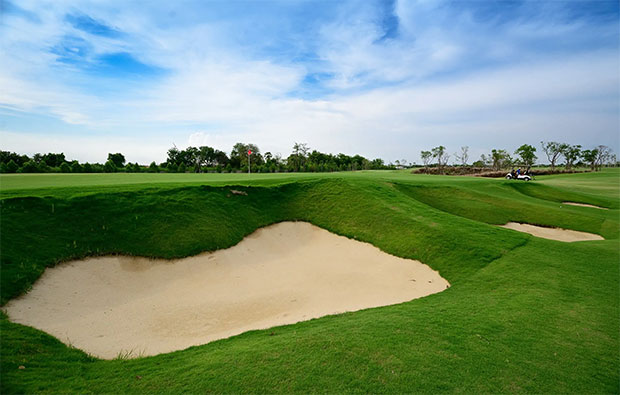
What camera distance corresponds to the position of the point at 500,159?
86.9 meters

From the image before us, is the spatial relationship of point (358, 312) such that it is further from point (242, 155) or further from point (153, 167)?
point (242, 155)

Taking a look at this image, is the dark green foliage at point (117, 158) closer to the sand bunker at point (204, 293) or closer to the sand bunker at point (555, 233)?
the sand bunker at point (204, 293)

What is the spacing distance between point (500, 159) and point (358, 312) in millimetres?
98199

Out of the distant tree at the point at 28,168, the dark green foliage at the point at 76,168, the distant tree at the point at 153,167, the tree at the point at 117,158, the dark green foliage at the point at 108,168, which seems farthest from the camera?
the tree at the point at 117,158

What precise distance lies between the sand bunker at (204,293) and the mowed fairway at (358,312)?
620 mm

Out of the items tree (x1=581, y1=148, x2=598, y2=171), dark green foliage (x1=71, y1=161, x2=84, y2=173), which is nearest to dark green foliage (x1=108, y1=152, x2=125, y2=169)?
dark green foliage (x1=71, y1=161, x2=84, y2=173)

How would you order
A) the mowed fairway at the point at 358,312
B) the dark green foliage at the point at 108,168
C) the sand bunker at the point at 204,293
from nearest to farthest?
the mowed fairway at the point at 358,312, the sand bunker at the point at 204,293, the dark green foliage at the point at 108,168

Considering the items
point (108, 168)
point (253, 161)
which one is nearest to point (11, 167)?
point (108, 168)

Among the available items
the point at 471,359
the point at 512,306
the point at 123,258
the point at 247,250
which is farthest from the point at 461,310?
the point at 123,258

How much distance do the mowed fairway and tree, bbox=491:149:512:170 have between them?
78.2 meters

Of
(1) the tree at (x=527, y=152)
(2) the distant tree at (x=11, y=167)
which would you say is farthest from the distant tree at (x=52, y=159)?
(1) the tree at (x=527, y=152)

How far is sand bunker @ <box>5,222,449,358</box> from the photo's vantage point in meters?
6.95

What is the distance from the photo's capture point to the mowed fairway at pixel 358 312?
4.41 meters

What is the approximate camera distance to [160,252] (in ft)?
35.0
